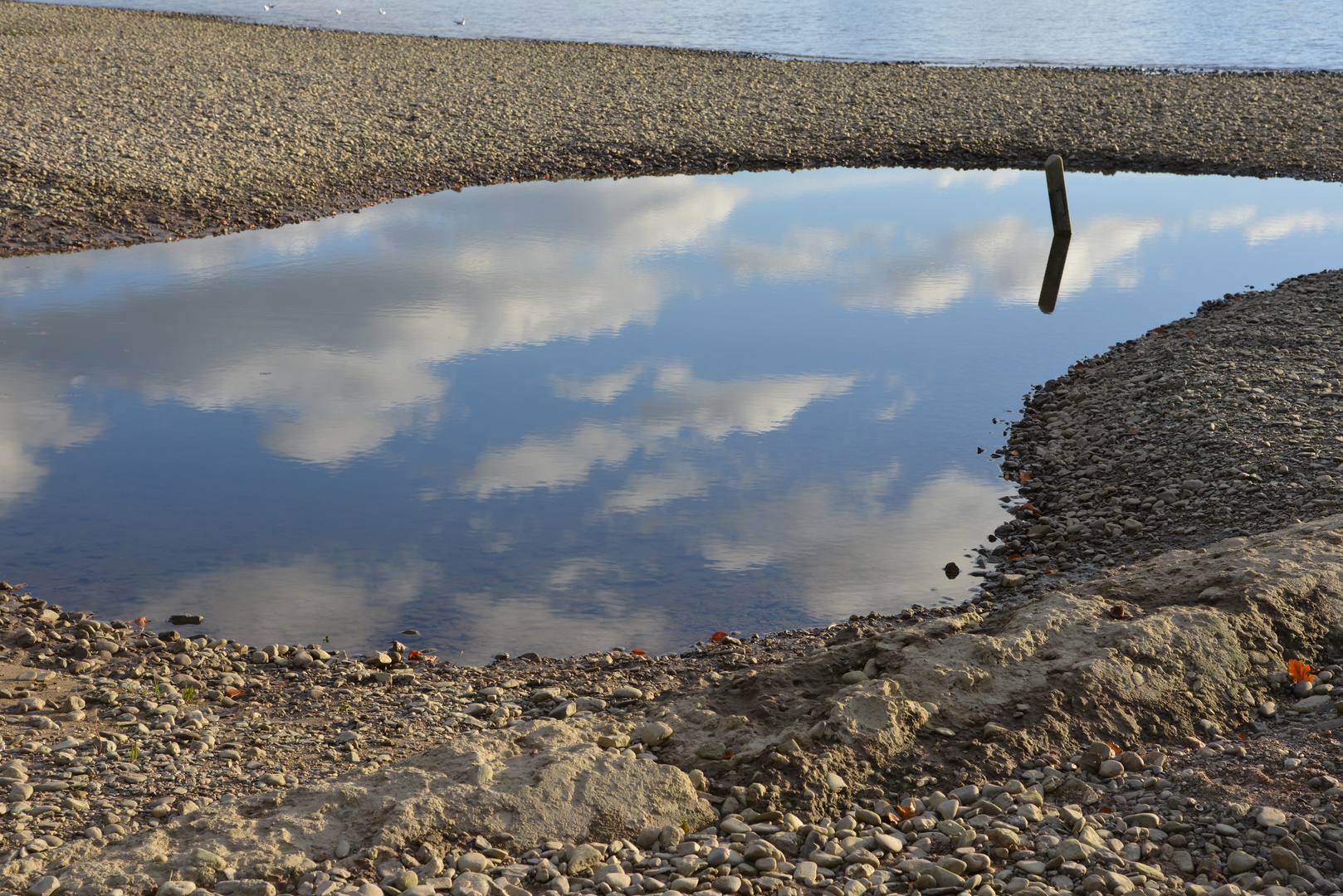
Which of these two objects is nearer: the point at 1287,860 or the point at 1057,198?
the point at 1287,860

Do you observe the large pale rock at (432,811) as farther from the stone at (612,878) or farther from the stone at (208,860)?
the stone at (612,878)

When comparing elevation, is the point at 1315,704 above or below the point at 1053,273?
below

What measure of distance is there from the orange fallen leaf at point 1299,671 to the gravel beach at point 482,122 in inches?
640

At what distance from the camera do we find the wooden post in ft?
56.2

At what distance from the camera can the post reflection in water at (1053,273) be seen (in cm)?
1506

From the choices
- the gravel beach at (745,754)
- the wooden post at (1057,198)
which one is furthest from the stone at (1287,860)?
the wooden post at (1057,198)

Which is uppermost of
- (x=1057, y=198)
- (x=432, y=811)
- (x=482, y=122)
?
(x=482, y=122)

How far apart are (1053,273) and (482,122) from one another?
42.3 feet

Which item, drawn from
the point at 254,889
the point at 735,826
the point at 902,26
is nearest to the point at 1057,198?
the point at 735,826

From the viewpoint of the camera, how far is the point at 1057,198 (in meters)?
17.7

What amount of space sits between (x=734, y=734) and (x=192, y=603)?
4.57m

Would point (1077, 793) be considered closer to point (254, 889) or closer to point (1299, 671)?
point (1299, 671)

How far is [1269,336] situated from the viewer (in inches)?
462

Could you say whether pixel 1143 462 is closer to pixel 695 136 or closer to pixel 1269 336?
pixel 1269 336
